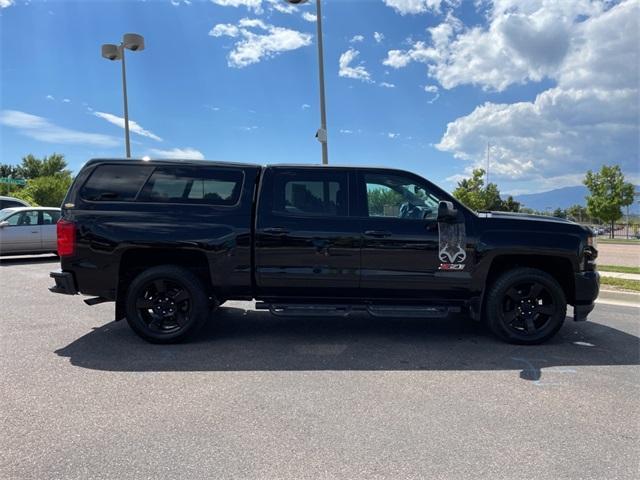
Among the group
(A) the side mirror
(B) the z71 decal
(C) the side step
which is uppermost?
(A) the side mirror

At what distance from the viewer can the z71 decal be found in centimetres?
480

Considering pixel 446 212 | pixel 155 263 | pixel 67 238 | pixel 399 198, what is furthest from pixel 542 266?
pixel 67 238

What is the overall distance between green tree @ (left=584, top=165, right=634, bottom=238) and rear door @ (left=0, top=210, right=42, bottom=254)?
40.1 meters

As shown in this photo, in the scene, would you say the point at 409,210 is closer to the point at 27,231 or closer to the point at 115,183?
the point at 115,183

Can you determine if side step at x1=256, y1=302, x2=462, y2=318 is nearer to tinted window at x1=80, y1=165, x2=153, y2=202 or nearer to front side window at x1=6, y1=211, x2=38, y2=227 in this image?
tinted window at x1=80, y1=165, x2=153, y2=202

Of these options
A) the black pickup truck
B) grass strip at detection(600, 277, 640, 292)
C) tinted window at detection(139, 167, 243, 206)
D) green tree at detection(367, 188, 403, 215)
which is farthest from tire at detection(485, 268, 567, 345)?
grass strip at detection(600, 277, 640, 292)

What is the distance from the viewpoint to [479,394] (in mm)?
3621

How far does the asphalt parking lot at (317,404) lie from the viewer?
104 inches

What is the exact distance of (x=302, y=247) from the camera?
4.79 m

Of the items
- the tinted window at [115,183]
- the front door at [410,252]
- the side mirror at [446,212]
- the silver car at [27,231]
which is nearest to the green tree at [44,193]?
the silver car at [27,231]

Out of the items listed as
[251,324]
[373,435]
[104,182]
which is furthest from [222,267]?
[373,435]

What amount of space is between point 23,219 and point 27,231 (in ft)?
1.23

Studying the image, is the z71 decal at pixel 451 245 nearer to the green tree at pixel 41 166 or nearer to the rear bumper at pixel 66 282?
the rear bumper at pixel 66 282

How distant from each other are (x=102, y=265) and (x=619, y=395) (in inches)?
200
